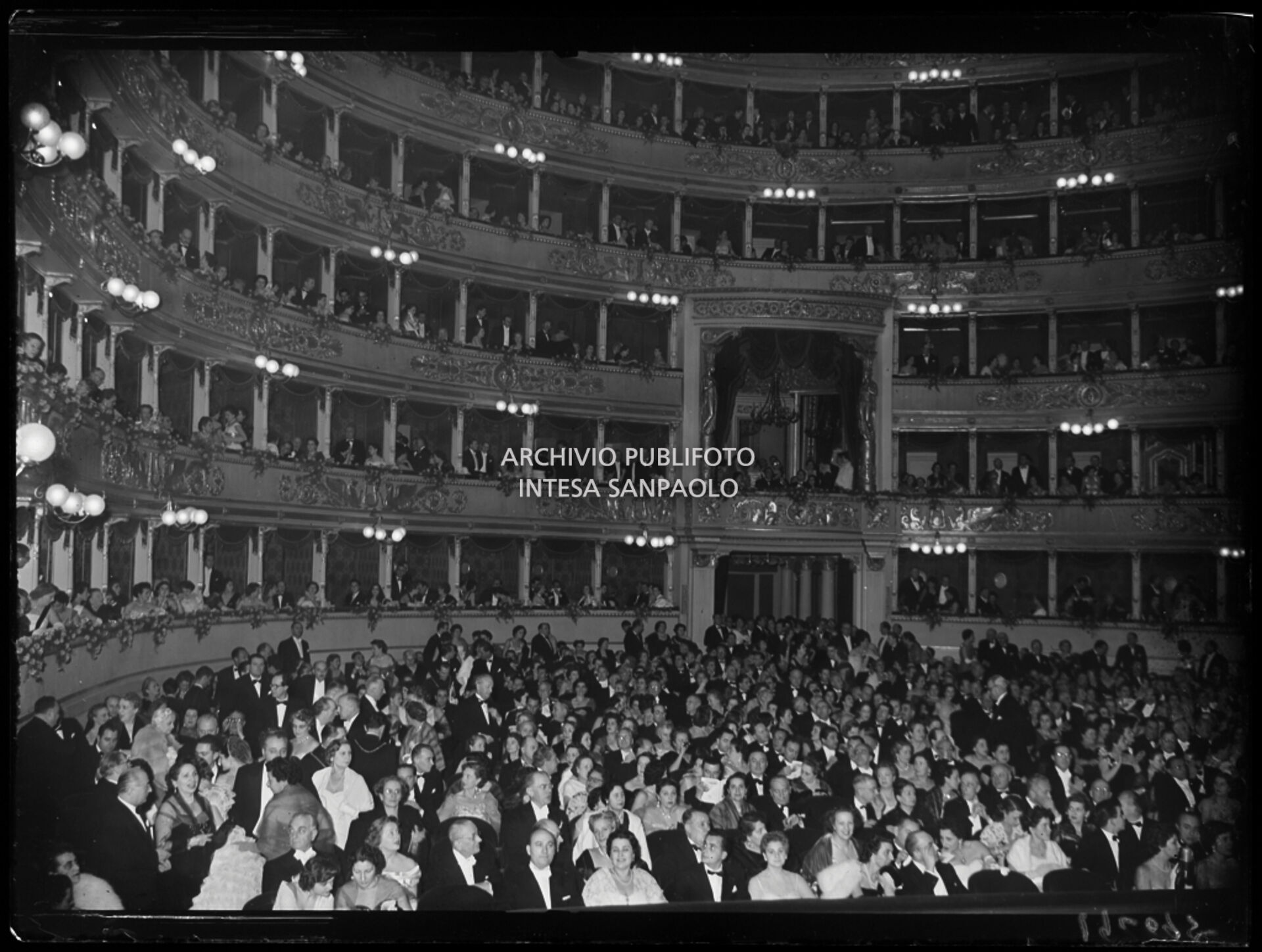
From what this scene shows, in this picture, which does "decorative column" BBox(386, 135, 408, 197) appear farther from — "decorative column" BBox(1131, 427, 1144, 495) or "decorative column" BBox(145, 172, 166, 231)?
"decorative column" BBox(1131, 427, 1144, 495)

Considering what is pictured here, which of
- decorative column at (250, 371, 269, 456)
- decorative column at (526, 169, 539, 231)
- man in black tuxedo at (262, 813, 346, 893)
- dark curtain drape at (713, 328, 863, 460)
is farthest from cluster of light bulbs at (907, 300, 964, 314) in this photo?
man in black tuxedo at (262, 813, 346, 893)

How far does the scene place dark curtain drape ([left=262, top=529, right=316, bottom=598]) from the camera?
1070 cm

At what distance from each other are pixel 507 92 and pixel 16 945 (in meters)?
8.22

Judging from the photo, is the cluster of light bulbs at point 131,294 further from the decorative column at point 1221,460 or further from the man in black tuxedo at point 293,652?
the decorative column at point 1221,460

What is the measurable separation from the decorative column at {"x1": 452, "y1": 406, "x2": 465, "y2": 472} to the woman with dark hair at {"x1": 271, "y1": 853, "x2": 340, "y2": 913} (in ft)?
12.6

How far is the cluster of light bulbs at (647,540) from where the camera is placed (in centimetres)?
1098

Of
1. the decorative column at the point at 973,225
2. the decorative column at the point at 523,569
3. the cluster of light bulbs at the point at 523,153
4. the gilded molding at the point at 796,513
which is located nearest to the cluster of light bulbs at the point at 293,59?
the cluster of light bulbs at the point at 523,153

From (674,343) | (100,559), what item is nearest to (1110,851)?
(674,343)

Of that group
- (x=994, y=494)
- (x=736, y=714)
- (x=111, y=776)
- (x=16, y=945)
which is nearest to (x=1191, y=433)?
(x=994, y=494)

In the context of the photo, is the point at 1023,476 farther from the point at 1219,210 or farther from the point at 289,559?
the point at 289,559

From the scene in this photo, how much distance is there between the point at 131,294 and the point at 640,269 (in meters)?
4.73

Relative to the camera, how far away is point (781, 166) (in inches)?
447

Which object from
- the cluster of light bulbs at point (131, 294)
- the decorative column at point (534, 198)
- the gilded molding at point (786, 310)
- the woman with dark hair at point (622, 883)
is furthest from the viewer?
the decorative column at point (534, 198)

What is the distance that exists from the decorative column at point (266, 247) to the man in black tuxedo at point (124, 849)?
15.4 feet
